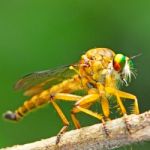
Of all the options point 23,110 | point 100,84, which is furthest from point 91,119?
point 100,84

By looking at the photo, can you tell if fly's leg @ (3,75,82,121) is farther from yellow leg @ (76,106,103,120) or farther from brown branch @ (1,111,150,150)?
brown branch @ (1,111,150,150)

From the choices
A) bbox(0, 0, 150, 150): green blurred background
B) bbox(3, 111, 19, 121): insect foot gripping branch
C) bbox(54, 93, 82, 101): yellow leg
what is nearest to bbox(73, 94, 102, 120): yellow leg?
bbox(54, 93, 82, 101): yellow leg

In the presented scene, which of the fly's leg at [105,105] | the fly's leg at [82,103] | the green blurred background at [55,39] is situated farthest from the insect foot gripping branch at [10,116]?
the fly's leg at [105,105]

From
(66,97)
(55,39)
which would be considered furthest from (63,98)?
(55,39)

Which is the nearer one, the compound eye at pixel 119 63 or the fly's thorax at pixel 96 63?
the compound eye at pixel 119 63

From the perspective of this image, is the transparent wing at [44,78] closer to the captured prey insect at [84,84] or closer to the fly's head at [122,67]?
the captured prey insect at [84,84]

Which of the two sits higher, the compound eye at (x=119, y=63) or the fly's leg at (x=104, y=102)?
the compound eye at (x=119, y=63)

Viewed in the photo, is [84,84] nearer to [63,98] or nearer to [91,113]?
[63,98]
